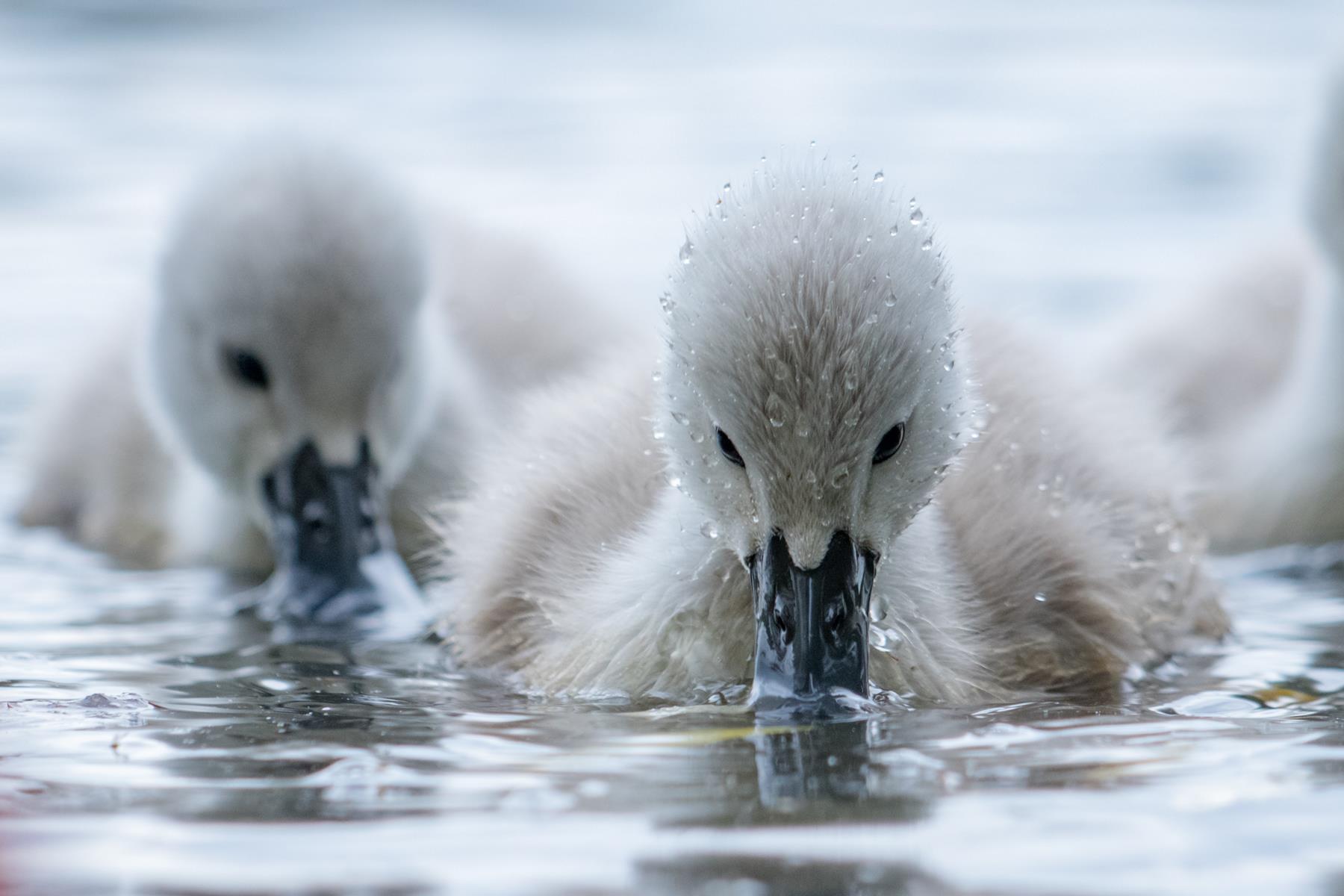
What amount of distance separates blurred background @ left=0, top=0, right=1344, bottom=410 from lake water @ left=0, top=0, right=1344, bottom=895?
5cm

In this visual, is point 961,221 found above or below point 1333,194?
above

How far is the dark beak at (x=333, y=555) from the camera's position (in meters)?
5.43

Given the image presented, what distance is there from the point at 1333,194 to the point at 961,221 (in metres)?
4.32

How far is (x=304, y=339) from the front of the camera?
5.64m

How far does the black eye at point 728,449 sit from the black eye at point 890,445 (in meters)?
0.23

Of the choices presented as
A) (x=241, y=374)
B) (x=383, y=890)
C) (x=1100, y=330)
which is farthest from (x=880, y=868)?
(x=1100, y=330)

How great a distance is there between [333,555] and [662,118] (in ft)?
28.3

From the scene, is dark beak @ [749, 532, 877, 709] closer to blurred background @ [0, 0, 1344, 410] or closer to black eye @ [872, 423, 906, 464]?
black eye @ [872, 423, 906, 464]

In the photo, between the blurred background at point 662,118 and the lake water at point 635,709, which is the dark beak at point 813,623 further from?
the blurred background at point 662,118

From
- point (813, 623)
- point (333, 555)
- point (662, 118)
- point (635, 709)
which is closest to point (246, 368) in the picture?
point (333, 555)

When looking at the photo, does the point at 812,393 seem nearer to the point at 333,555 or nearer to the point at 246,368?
the point at 333,555

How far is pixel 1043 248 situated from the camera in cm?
1037

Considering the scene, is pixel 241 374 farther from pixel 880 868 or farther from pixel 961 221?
pixel 961 221

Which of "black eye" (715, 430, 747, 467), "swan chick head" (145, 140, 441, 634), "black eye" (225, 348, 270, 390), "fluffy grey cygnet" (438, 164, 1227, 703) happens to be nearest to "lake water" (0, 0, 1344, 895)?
"fluffy grey cygnet" (438, 164, 1227, 703)
